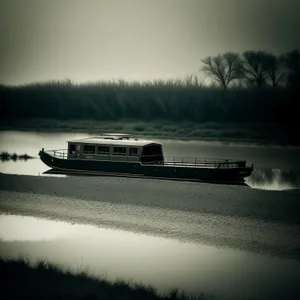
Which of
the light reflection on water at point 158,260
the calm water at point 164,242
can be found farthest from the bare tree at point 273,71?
the light reflection on water at point 158,260

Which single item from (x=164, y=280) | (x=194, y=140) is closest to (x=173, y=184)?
(x=164, y=280)

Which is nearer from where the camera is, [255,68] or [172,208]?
[172,208]

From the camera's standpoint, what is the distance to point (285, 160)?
50.7ft

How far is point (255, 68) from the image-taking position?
15344mm

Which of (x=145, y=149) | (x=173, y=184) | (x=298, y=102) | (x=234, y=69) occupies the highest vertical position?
(x=234, y=69)

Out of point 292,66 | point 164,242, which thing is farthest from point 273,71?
point 164,242

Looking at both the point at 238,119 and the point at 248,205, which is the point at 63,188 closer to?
the point at 248,205

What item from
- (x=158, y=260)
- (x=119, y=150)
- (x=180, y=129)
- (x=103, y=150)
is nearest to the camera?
(x=158, y=260)

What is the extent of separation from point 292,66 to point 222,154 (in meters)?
3.90

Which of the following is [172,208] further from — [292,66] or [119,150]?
[292,66]

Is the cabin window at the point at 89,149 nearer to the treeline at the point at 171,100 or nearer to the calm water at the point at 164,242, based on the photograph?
the calm water at the point at 164,242

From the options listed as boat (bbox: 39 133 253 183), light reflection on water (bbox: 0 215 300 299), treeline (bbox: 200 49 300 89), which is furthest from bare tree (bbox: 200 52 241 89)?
light reflection on water (bbox: 0 215 300 299)

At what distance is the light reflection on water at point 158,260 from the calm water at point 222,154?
503cm

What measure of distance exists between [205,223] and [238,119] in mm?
7984
